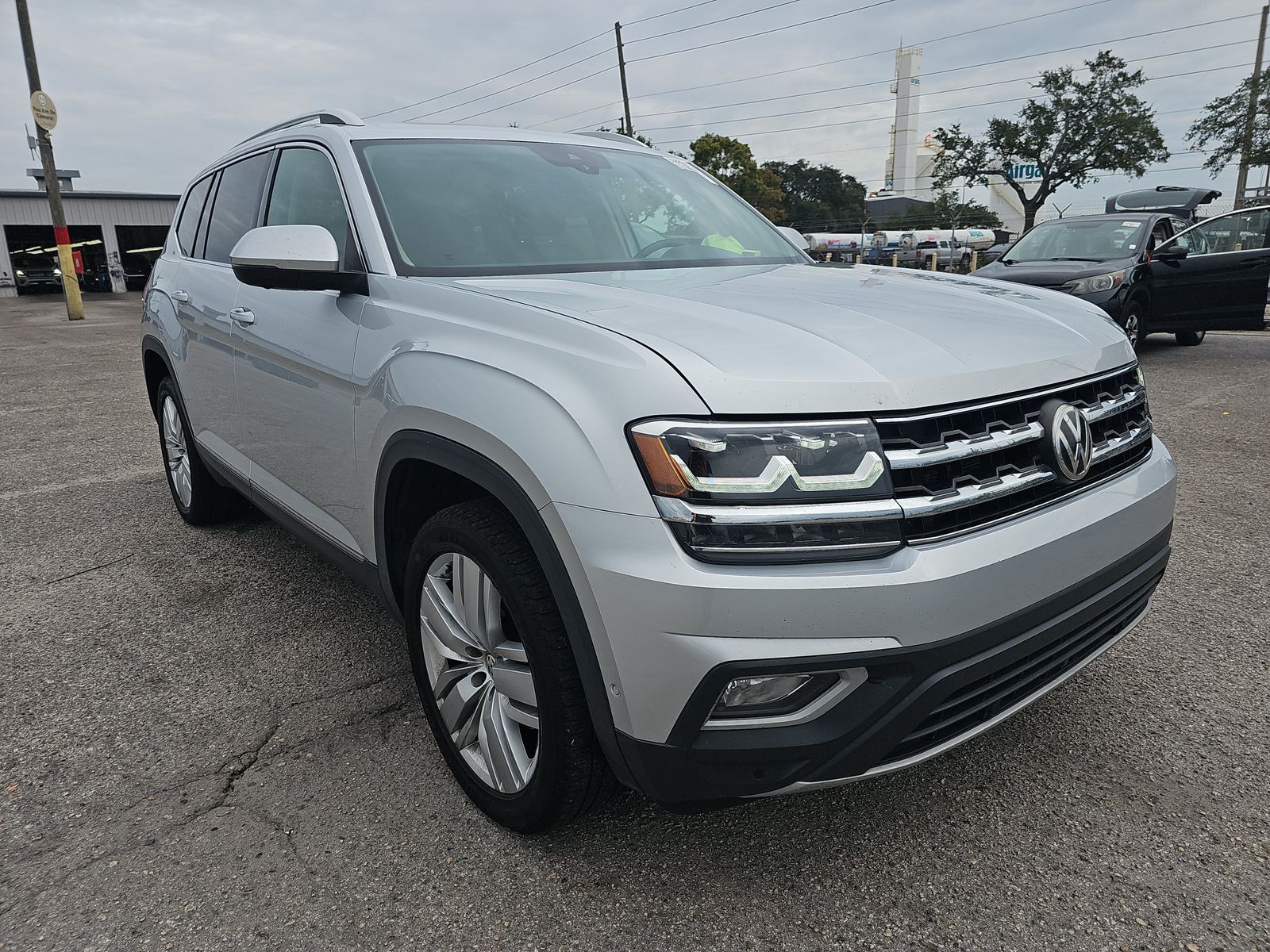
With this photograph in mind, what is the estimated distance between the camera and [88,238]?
38438mm

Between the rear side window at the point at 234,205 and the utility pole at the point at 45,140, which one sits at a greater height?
the utility pole at the point at 45,140

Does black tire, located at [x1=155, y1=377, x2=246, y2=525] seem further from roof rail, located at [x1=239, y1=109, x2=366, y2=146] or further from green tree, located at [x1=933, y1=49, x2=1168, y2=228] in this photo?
green tree, located at [x1=933, y1=49, x2=1168, y2=228]

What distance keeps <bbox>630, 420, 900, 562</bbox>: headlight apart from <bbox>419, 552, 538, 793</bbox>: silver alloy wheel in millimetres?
550

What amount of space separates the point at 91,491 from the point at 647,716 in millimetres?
4824

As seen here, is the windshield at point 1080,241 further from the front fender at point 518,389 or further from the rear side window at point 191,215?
the front fender at point 518,389

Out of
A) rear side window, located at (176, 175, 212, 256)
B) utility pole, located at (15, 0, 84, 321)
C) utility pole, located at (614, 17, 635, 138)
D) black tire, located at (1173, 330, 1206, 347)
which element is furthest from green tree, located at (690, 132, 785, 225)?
rear side window, located at (176, 175, 212, 256)

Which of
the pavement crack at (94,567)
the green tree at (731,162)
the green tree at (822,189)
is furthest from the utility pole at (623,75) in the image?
the green tree at (822,189)

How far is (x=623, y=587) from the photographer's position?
5.27ft

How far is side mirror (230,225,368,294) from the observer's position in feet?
7.73

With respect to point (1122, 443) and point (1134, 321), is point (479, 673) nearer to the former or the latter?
point (1122, 443)

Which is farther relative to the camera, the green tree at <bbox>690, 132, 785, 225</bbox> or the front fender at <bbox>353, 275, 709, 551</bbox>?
the green tree at <bbox>690, 132, 785, 225</bbox>

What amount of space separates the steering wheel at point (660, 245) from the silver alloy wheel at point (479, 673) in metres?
1.30

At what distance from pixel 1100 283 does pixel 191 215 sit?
7.89 m

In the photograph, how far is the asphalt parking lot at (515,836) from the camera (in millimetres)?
1867
